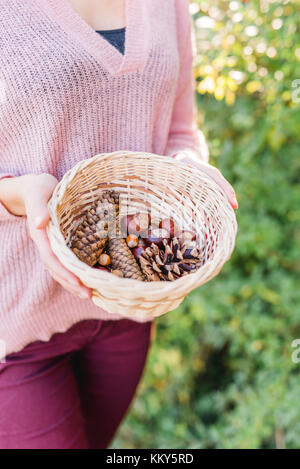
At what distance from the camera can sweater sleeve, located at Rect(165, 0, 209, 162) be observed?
1065mm

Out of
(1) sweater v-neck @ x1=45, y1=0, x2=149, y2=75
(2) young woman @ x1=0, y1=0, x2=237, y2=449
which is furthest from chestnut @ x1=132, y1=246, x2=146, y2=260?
(1) sweater v-neck @ x1=45, y1=0, x2=149, y2=75

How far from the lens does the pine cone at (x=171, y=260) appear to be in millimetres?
862

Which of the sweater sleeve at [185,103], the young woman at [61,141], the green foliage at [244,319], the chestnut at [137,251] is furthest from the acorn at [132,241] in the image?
the green foliage at [244,319]

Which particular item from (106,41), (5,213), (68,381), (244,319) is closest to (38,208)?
(5,213)

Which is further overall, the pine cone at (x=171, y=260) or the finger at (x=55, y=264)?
the pine cone at (x=171, y=260)

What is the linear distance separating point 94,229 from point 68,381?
0.42m

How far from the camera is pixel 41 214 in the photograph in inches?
28.7

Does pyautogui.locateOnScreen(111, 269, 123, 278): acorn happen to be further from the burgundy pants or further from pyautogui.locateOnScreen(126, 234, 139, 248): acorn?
the burgundy pants

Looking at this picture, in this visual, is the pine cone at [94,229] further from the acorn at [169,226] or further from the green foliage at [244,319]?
the green foliage at [244,319]

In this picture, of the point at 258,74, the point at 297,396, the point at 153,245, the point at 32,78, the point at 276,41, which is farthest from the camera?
the point at 297,396

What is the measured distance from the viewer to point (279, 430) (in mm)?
1703
